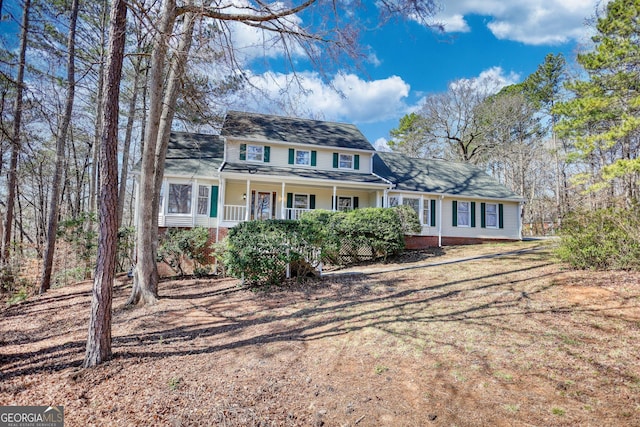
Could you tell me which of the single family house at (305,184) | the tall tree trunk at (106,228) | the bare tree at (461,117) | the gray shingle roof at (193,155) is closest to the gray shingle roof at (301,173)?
the single family house at (305,184)

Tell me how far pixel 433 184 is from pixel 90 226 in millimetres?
16351

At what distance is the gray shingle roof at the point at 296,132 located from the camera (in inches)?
580

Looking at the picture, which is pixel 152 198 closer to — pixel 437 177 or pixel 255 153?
pixel 255 153

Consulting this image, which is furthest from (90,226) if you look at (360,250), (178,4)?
(360,250)

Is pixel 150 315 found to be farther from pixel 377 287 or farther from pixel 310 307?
pixel 377 287

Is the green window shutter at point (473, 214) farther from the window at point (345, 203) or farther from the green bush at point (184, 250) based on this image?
the green bush at point (184, 250)

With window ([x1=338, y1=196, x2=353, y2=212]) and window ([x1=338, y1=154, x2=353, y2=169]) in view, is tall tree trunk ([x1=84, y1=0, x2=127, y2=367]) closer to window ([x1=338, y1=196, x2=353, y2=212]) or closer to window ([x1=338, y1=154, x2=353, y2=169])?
window ([x1=338, y1=154, x2=353, y2=169])

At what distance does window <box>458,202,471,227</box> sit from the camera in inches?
640

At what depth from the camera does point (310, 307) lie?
6508mm

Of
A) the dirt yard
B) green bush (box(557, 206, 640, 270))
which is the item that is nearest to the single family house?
the dirt yard

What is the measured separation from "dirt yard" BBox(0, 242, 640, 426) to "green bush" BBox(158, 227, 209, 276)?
3823mm

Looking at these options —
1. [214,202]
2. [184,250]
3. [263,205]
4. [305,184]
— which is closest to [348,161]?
[305,184]

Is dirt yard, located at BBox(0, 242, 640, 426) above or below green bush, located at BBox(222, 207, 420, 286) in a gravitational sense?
below

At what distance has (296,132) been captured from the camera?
16.1 m
